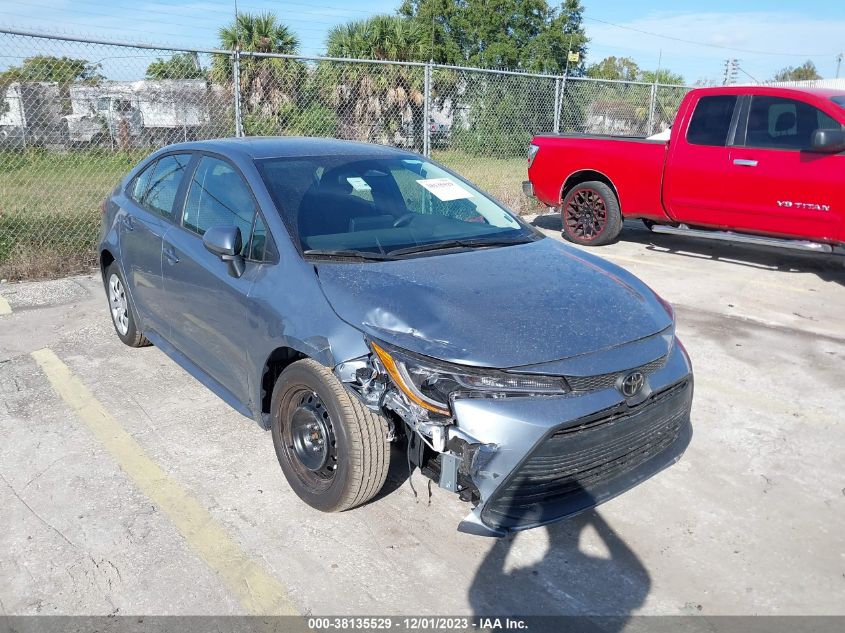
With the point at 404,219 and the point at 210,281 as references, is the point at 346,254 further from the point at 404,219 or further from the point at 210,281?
the point at 210,281

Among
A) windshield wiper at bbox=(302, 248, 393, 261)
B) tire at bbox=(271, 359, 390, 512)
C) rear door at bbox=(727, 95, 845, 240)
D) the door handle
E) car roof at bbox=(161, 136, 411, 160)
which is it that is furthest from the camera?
rear door at bbox=(727, 95, 845, 240)

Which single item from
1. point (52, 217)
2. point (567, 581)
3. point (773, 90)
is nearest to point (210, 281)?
point (567, 581)

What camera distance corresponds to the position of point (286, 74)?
49.7 feet

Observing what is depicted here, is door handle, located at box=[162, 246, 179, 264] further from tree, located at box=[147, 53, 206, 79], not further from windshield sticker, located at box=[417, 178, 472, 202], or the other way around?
tree, located at box=[147, 53, 206, 79]

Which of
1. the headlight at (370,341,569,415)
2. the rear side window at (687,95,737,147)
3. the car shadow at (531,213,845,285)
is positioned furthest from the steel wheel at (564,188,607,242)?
the headlight at (370,341,569,415)

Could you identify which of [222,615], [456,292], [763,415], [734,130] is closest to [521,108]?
[734,130]

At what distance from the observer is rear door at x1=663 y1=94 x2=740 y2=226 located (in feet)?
24.8

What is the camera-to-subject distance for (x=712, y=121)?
7.70 m

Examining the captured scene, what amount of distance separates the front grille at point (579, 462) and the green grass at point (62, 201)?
21.6 ft

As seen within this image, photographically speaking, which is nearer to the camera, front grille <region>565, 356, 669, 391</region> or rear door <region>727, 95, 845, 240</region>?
front grille <region>565, 356, 669, 391</region>

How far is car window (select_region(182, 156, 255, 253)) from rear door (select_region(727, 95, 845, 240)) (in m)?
5.68

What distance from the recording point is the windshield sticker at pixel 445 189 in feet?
13.5

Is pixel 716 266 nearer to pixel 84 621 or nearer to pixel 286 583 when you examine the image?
pixel 286 583

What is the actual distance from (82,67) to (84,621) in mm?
7770
